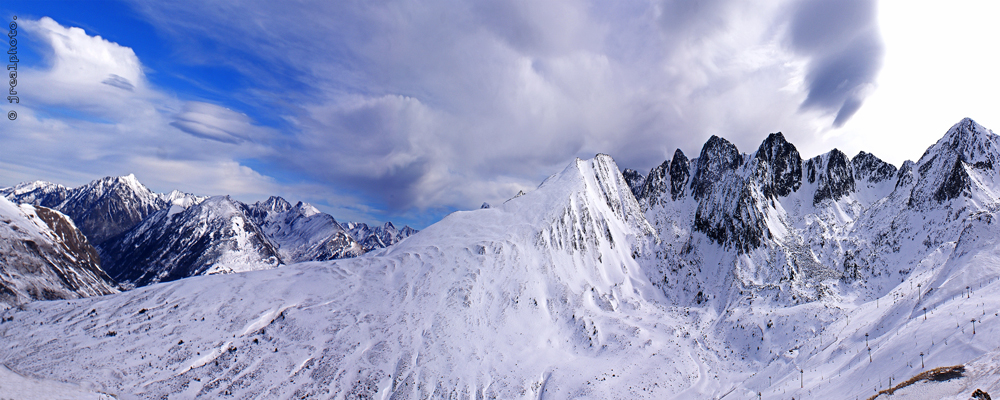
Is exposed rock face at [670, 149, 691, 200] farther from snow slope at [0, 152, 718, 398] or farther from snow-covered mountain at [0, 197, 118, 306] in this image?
snow-covered mountain at [0, 197, 118, 306]

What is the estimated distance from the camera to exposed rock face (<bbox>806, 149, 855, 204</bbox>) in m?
157

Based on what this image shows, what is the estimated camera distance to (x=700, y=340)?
8306cm

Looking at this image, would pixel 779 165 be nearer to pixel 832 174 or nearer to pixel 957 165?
pixel 832 174

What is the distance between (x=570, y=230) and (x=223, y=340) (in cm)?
8605

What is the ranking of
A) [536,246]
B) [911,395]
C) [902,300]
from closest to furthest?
[911,395] → [902,300] → [536,246]

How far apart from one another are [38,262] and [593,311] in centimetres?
16573

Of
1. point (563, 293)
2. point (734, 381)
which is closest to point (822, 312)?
point (734, 381)

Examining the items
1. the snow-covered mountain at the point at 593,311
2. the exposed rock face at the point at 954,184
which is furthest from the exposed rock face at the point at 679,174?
the exposed rock face at the point at 954,184

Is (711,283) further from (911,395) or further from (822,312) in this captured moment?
(911,395)

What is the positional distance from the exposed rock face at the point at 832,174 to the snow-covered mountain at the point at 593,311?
67.7 feet

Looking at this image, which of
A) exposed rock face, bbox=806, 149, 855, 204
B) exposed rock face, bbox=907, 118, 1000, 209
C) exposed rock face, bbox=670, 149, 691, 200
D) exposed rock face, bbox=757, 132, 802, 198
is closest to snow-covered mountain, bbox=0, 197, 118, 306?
exposed rock face, bbox=670, 149, 691, 200

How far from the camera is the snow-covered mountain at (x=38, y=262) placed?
9638cm

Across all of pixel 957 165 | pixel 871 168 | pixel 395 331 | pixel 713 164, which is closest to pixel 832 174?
pixel 871 168

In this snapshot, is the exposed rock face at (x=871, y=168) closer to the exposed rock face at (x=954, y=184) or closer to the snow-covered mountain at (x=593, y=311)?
the snow-covered mountain at (x=593, y=311)
